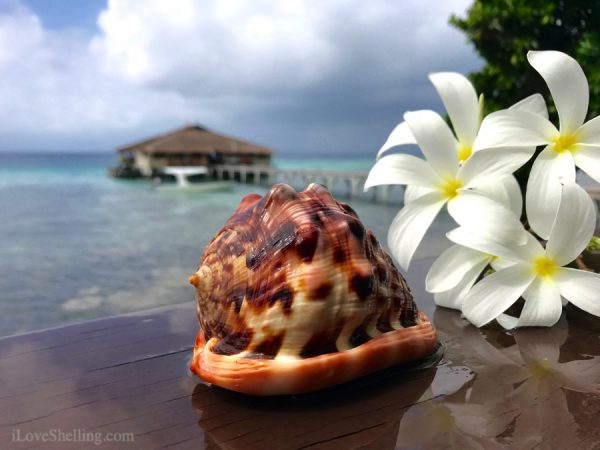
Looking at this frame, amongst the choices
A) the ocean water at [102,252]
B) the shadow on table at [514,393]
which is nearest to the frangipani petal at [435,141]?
the shadow on table at [514,393]

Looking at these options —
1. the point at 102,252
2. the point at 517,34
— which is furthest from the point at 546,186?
the point at 102,252

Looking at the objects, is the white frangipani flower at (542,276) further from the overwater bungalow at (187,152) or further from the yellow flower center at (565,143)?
the overwater bungalow at (187,152)

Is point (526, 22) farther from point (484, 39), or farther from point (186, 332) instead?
point (186, 332)

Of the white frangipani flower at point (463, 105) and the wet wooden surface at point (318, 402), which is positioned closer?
the wet wooden surface at point (318, 402)

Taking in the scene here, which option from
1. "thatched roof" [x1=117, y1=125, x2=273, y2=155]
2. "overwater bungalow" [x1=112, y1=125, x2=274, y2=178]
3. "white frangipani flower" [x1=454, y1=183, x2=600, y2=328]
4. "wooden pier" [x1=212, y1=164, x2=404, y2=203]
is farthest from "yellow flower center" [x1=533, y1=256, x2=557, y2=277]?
"thatched roof" [x1=117, y1=125, x2=273, y2=155]

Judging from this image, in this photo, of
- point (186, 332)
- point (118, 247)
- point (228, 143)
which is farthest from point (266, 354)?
point (228, 143)

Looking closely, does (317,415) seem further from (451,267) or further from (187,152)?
(187,152)

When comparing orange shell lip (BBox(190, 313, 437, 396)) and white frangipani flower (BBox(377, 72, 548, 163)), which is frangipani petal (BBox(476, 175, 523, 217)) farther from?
orange shell lip (BBox(190, 313, 437, 396))
